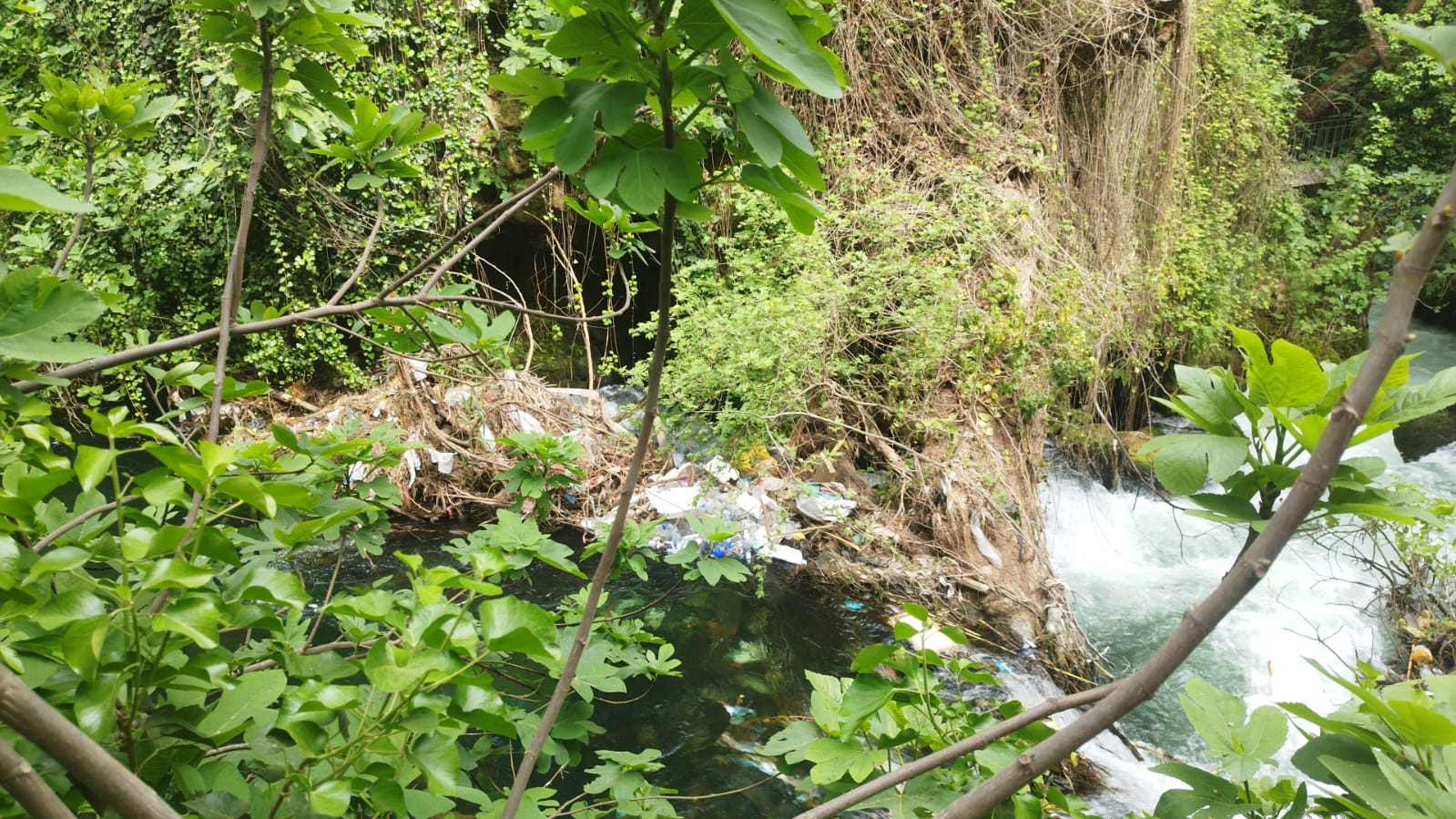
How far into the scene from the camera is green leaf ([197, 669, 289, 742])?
0.68 meters

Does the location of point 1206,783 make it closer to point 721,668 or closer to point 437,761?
point 437,761

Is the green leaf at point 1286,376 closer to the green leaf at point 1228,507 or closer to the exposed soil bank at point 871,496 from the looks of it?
the green leaf at point 1228,507

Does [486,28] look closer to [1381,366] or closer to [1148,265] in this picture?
[1148,265]

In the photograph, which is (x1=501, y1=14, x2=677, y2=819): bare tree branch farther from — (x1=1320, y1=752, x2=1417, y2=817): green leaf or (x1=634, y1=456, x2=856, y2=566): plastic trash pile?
(x1=634, y1=456, x2=856, y2=566): plastic trash pile

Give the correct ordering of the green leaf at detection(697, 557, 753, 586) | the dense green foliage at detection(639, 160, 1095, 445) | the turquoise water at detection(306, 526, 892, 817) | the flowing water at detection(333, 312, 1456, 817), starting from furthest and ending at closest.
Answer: the dense green foliage at detection(639, 160, 1095, 445) < the flowing water at detection(333, 312, 1456, 817) < the turquoise water at detection(306, 526, 892, 817) < the green leaf at detection(697, 557, 753, 586)

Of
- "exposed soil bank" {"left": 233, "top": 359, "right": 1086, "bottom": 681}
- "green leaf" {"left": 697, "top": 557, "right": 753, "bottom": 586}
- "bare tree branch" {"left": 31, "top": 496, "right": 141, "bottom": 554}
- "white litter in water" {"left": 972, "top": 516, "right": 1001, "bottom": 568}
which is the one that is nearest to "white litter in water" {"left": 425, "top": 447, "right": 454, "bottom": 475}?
"exposed soil bank" {"left": 233, "top": 359, "right": 1086, "bottom": 681}

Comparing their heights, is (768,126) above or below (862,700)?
above

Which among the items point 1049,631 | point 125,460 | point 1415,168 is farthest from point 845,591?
point 1415,168

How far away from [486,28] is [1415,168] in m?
10.3

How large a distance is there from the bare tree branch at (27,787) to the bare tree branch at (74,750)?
0.01 meters

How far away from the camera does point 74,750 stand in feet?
1.47

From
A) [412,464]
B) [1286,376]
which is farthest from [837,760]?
[412,464]

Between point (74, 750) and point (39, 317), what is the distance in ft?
1.22

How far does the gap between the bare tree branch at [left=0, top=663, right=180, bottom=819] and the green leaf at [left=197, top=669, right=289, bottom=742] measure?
0.69 ft
